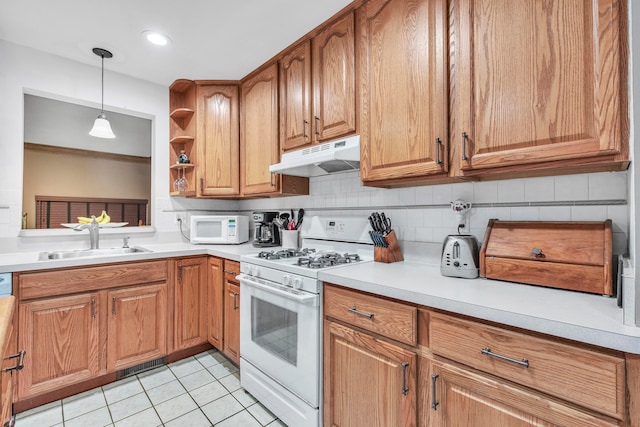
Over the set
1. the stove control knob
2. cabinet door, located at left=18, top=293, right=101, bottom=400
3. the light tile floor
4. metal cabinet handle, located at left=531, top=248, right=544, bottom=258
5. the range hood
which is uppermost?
the range hood

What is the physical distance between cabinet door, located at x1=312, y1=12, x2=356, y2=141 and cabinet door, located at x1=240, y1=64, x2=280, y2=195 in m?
0.45

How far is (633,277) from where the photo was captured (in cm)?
75

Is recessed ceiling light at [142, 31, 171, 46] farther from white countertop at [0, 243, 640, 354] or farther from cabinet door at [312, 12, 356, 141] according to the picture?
white countertop at [0, 243, 640, 354]

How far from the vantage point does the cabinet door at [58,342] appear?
1.74 metres

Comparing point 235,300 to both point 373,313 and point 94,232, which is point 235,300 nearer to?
point 373,313

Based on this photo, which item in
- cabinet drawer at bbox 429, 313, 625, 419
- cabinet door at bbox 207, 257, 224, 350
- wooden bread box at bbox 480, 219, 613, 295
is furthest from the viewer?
cabinet door at bbox 207, 257, 224, 350

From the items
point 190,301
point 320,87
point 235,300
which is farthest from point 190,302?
point 320,87

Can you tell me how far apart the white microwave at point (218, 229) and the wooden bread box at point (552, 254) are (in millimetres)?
1968

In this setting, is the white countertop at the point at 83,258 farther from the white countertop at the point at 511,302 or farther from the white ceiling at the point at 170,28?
the white ceiling at the point at 170,28

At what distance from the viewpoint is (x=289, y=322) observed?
1.61 meters

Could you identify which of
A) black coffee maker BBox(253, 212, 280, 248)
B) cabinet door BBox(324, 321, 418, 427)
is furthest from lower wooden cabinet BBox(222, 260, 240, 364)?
cabinet door BBox(324, 321, 418, 427)

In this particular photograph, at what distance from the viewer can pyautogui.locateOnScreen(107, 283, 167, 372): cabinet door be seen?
2016 millimetres

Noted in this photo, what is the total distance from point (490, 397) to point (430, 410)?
235 mm

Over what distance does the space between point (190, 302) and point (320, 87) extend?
1.85m
